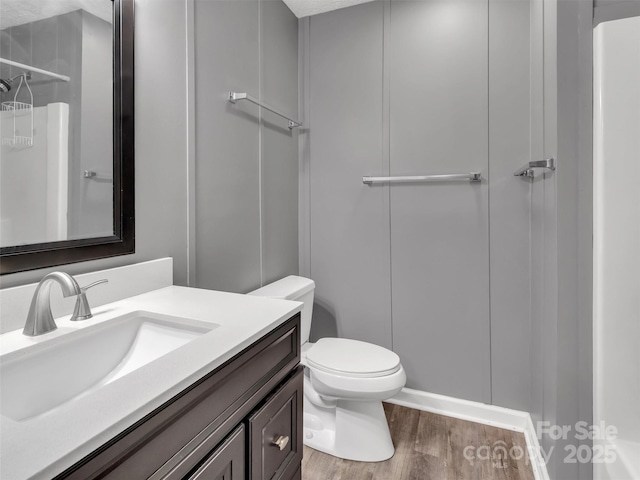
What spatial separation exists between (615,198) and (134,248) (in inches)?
60.3

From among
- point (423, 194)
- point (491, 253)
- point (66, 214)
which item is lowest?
point (491, 253)

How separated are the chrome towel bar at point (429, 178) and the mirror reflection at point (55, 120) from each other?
136cm

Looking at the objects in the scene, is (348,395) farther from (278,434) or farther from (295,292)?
(278,434)

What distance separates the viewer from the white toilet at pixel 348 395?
1497 mm

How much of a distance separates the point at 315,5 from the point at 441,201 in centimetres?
139

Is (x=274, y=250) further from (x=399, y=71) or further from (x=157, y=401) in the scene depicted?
(x=157, y=401)

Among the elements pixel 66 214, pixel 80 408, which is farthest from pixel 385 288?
pixel 80 408

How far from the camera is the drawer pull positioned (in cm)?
89

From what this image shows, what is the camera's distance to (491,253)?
1828 millimetres

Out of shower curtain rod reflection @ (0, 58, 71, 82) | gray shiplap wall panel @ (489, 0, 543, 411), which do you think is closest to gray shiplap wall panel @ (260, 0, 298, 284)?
shower curtain rod reflection @ (0, 58, 71, 82)

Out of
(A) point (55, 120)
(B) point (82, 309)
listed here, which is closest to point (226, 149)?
(A) point (55, 120)

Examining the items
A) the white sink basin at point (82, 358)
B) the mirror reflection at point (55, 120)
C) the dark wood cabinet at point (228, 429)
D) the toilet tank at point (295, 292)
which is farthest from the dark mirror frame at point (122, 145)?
the toilet tank at point (295, 292)

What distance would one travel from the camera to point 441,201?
6.30 feet

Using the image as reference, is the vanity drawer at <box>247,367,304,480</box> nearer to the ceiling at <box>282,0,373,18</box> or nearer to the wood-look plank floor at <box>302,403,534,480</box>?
the wood-look plank floor at <box>302,403,534,480</box>
